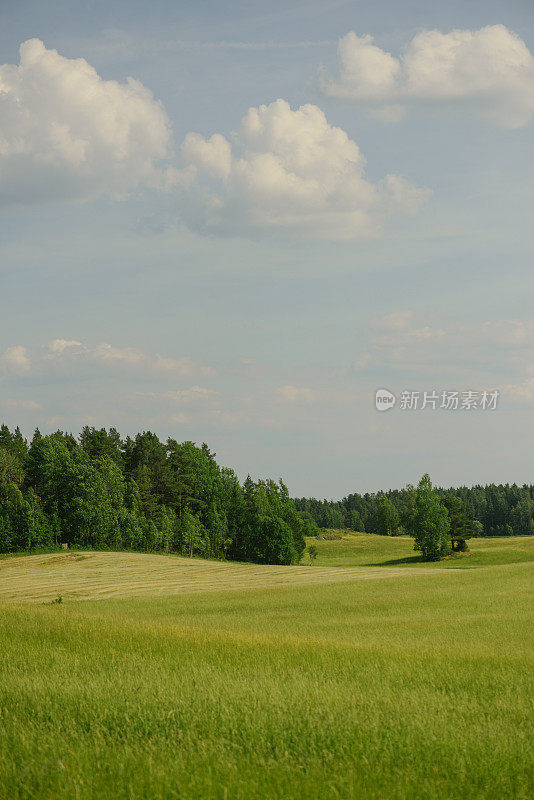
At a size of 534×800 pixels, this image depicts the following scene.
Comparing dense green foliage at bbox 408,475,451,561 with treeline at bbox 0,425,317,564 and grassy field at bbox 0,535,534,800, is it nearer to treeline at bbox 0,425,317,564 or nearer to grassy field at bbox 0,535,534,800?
treeline at bbox 0,425,317,564

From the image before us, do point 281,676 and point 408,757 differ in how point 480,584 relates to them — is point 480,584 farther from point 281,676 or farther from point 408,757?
point 408,757

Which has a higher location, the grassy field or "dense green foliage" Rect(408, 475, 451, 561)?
the grassy field

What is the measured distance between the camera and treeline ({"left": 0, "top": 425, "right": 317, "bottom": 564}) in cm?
8112

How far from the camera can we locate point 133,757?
6.37 metres

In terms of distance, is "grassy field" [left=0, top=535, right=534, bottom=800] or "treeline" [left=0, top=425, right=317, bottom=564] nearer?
"grassy field" [left=0, top=535, right=534, bottom=800]

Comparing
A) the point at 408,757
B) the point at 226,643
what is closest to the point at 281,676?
the point at 226,643

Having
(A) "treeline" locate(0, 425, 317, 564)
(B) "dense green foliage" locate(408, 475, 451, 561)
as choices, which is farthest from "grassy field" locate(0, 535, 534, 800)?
(A) "treeline" locate(0, 425, 317, 564)

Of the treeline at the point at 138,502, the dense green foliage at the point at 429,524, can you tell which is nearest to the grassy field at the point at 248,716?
the dense green foliage at the point at 429,524

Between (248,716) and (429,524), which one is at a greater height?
(248,716)

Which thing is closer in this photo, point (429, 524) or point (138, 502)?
point (429, 524)

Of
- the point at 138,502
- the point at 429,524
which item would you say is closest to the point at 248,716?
the point at 429,524

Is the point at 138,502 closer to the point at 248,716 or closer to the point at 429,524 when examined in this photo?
the point at 429,524

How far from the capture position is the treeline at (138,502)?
81125 mm

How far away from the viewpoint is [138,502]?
86.5m
